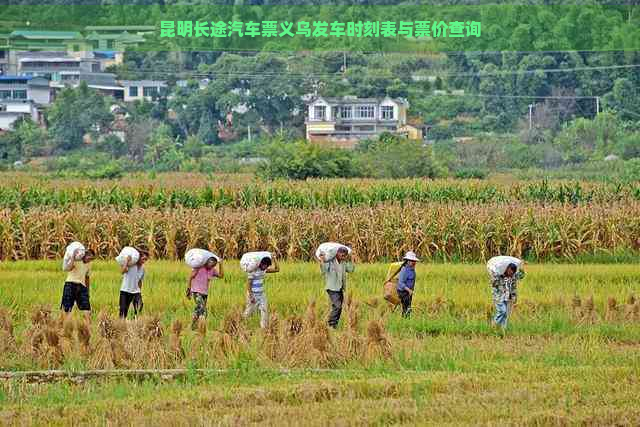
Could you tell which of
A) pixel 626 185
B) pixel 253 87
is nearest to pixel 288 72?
pixel 253 87

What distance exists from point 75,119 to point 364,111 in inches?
678

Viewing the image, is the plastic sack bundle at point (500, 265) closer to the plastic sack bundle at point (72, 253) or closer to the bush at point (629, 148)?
the plastic sack bundle at point (72, 253)

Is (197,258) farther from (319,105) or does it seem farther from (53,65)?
(53,65)

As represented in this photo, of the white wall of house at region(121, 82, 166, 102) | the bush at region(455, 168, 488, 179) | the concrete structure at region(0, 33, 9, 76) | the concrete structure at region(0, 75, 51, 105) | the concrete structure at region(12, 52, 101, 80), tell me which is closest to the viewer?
the bush at region(455, 168, 488, 179)

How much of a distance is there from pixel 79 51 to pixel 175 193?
75343 mm

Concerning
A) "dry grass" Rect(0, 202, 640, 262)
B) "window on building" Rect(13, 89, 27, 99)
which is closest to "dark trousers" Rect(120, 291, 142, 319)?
"dry grass" Rect(0, 202, 640, 262)

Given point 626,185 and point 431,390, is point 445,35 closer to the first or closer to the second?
point 626,185

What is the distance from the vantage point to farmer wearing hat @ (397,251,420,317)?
711 inches

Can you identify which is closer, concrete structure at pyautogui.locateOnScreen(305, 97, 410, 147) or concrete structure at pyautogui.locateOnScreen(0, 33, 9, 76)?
concrete structure at pyautogui.locateOnScreen(305, 97, 410, 147)

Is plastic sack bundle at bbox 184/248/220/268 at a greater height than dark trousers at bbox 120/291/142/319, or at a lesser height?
greater

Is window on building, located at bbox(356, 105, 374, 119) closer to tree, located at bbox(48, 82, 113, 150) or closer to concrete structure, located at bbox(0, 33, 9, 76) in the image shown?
tree, located at bbox(48, 82, 113, 150)

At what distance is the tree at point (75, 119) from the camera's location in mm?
83062

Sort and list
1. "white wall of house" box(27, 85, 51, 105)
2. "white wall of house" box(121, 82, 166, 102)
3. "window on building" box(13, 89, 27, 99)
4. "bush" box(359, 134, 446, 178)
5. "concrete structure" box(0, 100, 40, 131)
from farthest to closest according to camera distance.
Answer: "white wall of house" box(121, 82, 166, 102) < "window on building" box(13, 89, 27, 99) < "white wall of house" box(27, 85, 51, 105) < "concrete structure" box(0, 100, 40, 131) < "bush" box(359, 134, 446, 178)

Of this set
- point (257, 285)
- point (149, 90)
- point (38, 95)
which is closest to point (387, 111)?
point (149, 90)
